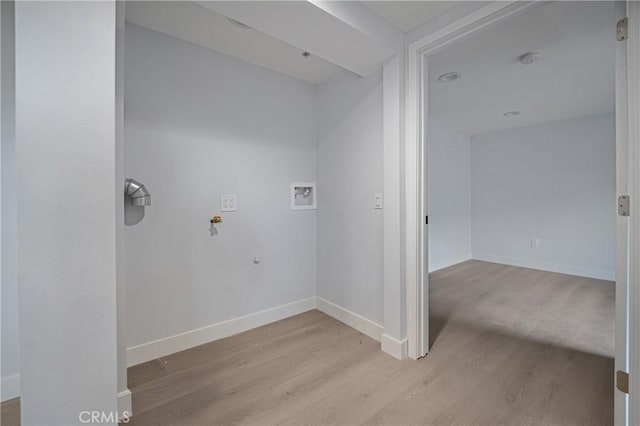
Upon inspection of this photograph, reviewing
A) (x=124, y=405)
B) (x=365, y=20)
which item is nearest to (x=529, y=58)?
(x=365, y=20)

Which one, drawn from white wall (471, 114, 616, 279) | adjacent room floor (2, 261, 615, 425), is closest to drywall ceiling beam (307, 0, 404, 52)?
adjacent room floor (2, 261, 615, 425)

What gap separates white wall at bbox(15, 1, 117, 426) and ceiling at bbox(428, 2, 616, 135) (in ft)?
6.83

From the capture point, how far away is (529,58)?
2.40m

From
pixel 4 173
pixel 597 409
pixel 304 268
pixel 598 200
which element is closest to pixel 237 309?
pixel 304 268

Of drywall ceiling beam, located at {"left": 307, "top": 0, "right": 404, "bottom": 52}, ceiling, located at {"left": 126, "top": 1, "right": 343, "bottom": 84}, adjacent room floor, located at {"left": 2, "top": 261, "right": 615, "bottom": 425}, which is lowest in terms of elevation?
adjacent room floor, located at {"left": 2, "top": 261, "right": 615, "bottom": 425}

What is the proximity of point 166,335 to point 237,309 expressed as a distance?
564 mm

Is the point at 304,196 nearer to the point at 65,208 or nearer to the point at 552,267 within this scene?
the point at 65,208

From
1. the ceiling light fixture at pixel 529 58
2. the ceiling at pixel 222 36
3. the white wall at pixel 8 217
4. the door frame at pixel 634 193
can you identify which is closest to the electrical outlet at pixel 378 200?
the ceiling at pixel 222 36

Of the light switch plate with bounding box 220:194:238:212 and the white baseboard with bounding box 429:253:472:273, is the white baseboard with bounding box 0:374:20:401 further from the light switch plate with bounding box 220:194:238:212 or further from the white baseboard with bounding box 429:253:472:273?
the white baseboard with bounding box 429:253:472:273

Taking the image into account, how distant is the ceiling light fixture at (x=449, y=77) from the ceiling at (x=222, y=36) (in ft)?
3.56

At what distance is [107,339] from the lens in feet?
3.17

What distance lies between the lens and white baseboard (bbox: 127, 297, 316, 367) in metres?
2.01

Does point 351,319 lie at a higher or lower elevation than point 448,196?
lower

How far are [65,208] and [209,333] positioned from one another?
172 centimetres
